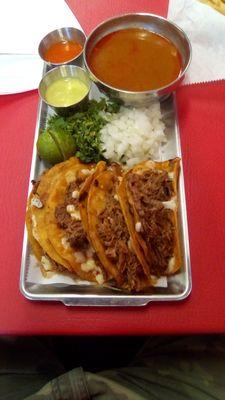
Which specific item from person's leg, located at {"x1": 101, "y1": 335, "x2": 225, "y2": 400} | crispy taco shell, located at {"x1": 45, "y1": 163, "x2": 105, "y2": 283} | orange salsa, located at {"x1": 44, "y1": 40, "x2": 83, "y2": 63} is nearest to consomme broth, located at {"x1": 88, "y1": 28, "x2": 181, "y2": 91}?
orange salsa, located at {"x1": 44, "y1": 40, "x2": 83, "y2": 63}

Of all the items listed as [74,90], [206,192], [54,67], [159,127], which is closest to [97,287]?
[206,192]

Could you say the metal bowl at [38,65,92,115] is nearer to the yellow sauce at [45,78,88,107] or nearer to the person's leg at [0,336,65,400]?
the yellow sauce at [45,78,88,107]

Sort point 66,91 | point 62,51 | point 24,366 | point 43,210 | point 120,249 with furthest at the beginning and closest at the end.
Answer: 1. point 62,51
2. point 66,91
3. point 24,366
4. point 43,210
5. point 120,249

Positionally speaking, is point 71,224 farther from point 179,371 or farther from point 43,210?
point 179,371

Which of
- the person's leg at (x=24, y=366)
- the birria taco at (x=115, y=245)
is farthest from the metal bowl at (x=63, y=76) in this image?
the person's leg at (x=24, y=366)

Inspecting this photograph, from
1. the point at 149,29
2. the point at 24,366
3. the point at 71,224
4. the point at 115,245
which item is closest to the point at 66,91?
the point at 149,29

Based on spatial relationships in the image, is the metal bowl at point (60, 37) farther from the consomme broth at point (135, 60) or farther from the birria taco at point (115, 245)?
the birria taco at point (115, 245)
